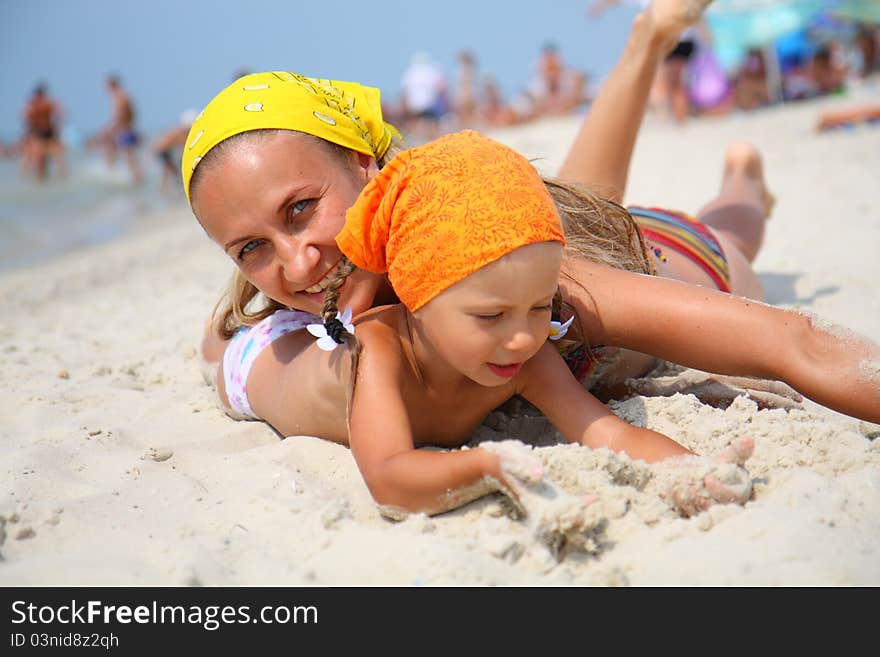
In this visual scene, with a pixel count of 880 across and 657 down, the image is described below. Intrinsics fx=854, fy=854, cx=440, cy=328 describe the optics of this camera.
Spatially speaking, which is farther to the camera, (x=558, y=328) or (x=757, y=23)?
(x=757, y=23)

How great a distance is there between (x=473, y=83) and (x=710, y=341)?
2156 centimetres

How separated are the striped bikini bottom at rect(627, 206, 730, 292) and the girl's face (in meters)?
1.33

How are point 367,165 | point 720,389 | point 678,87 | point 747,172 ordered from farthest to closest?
point 678,87
point 747,172
point 720,389
point 367,165

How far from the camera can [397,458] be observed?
1.93 metres

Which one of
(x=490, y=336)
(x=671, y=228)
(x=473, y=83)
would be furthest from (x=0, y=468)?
(x=473, y=83)

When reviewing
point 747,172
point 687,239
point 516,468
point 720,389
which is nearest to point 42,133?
point 747,172

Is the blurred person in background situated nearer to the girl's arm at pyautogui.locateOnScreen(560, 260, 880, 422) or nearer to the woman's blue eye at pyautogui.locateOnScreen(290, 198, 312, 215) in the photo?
the woman's blue eye at pyautogui.locateOnScreen(290, 198, 312, 215)

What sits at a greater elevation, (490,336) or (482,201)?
(482,201)

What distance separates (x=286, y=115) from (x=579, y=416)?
3.69 feet

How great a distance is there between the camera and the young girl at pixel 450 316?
6.18 feet

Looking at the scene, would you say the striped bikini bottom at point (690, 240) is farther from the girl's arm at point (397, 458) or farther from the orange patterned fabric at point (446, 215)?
the girl's arm at point (397, 458)

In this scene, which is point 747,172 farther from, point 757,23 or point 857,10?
point 857,10
